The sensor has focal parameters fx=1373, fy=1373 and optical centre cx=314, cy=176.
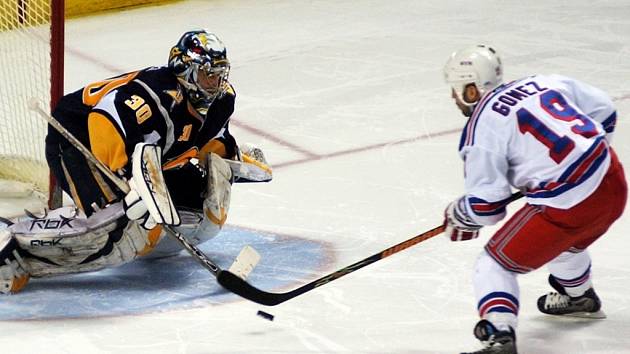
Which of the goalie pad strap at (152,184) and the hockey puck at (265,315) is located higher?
the goalie pad strap at (152,184)

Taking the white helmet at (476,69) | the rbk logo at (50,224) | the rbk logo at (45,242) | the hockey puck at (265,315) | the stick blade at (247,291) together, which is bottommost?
the hockey puck at (265,315)

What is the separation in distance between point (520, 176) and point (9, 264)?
4.63 feet

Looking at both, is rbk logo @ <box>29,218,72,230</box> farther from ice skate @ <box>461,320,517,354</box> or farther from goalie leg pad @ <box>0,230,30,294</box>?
ice skate @ <box>461,320,517,354</box>

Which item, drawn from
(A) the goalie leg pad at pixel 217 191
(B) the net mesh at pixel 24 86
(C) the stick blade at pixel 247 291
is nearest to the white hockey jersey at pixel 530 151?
(C) the stick blade at pixel 247 291

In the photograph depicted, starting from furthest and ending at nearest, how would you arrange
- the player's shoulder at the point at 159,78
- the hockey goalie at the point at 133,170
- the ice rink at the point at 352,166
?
the player's shoulder at the point at 159,78, the hockey goalie at the point at 133,170, the ice rink at the point at 352,166

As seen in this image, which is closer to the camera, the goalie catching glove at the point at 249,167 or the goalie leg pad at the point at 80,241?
the goalie leg pad at the point at 80,241

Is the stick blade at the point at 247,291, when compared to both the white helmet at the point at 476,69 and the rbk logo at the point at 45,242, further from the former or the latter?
the white helmet at the point at 476,69

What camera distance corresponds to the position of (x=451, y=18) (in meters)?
7.23

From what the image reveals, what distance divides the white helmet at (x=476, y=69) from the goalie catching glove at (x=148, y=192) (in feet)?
2.63

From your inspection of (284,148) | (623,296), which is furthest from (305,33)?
(623,296)

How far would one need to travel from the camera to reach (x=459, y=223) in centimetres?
319

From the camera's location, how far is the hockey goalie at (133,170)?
11.8ft

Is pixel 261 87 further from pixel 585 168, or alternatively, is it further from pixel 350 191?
pixel 585 168

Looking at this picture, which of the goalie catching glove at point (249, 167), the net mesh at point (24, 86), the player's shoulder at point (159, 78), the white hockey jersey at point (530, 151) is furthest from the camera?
the net mesh at point (24, 86)
